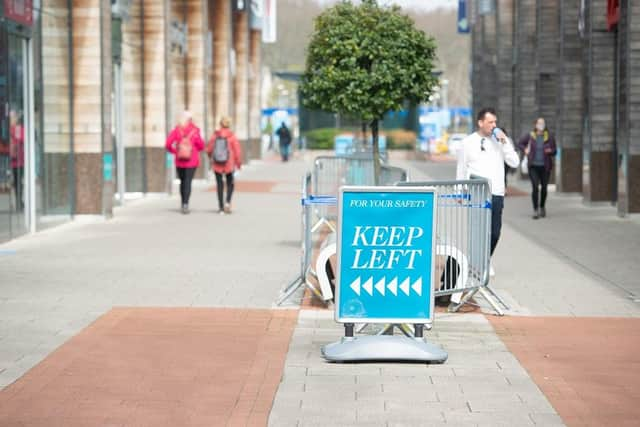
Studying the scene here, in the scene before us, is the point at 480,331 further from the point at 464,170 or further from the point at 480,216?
the point at 464,170

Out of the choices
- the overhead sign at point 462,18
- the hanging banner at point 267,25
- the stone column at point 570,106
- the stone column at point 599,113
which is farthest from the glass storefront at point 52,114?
the overhead sign at point 462,18

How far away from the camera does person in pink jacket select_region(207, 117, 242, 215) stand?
22859 millimetres

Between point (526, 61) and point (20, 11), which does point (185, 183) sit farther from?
point (526, 61)

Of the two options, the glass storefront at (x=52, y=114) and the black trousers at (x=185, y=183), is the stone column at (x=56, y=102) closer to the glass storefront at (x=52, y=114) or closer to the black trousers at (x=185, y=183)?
the glass storefront at (x=52, y=114)

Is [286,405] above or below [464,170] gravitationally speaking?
below

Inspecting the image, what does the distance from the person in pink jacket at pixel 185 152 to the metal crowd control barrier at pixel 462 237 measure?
1214 centimetres

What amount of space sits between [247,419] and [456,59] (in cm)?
13391

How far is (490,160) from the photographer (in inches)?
511

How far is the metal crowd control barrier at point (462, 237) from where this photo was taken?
10.7 m

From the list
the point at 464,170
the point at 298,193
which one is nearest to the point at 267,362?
the point at 464,170

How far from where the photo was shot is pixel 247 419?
6992mm

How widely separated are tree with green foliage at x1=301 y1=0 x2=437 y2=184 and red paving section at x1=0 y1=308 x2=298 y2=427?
6.20 m

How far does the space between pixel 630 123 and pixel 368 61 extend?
6.54 m

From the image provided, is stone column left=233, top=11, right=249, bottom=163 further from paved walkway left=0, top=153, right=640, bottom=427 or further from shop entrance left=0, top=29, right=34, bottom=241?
paved walkway left=0, top=153, right=640, bottom=427
